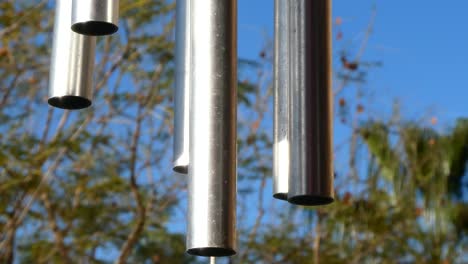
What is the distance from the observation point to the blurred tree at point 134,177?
702 centimetres

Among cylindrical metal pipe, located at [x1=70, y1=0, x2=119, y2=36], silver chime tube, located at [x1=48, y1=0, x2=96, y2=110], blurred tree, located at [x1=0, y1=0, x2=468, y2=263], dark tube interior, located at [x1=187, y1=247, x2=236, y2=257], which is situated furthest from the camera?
blurred tree, located at [x1=0, y1=0, x2=468, y2=263]

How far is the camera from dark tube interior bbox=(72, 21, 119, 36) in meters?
2.12

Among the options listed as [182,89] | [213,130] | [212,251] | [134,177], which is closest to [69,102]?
[182,89]

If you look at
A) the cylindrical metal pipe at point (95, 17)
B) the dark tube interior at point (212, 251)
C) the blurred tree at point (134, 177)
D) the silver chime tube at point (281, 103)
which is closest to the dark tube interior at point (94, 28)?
the cylindrical metal pipe at point (95, 17)

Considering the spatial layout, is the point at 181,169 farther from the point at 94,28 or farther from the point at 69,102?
the point at 94,28

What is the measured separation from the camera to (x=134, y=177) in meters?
6.79

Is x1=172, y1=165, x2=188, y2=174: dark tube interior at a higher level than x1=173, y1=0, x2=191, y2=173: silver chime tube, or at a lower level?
lower

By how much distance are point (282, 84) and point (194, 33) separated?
0.26 metres

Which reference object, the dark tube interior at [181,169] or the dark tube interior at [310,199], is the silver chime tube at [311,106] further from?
the dark tube interior at [181,169]

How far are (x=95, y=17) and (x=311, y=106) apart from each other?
507mm

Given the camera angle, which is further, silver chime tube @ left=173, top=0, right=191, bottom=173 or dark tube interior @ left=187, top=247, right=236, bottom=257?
silver chime tube @ left=173, top=0, right=191, bottom=173

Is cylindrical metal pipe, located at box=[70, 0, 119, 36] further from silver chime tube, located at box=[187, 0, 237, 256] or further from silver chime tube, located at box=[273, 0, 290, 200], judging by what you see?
silver chime tube, located at box=[273, 0, 290, 200]

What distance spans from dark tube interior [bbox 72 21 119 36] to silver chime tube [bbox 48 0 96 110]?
9 centimetres

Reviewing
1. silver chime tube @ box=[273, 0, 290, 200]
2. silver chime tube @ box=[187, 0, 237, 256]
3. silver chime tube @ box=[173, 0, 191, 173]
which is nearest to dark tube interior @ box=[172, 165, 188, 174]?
silver chime tube @ box=[173, 0, 191, 173]
